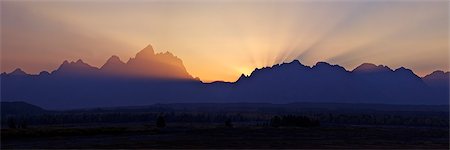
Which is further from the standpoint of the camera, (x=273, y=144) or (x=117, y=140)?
(x=117, y=140)

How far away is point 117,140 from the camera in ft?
196

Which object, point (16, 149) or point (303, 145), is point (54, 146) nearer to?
point (16, 149)

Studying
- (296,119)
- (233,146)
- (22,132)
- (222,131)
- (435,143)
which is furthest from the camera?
(296,119)

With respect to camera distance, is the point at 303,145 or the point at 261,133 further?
the point at 261,133

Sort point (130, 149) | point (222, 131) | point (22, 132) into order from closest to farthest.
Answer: point (130, 149)
point (22, 132)
point (222, 131)

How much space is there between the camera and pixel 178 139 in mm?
61594

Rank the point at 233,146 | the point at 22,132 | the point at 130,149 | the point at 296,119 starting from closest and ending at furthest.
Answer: the point at 130,149, the point at 233,146, the point at 22,132, the point at 296,119

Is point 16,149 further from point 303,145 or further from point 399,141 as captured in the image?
point 399,141

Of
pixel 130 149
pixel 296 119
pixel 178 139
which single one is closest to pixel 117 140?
pixel 178 139

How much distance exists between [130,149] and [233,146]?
869 cm

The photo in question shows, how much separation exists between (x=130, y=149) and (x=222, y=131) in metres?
26.1

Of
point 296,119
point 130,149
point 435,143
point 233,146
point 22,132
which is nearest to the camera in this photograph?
point 130,149

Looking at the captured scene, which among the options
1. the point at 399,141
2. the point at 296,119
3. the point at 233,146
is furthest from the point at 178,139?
the point at 296,119

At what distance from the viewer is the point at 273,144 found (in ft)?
182
